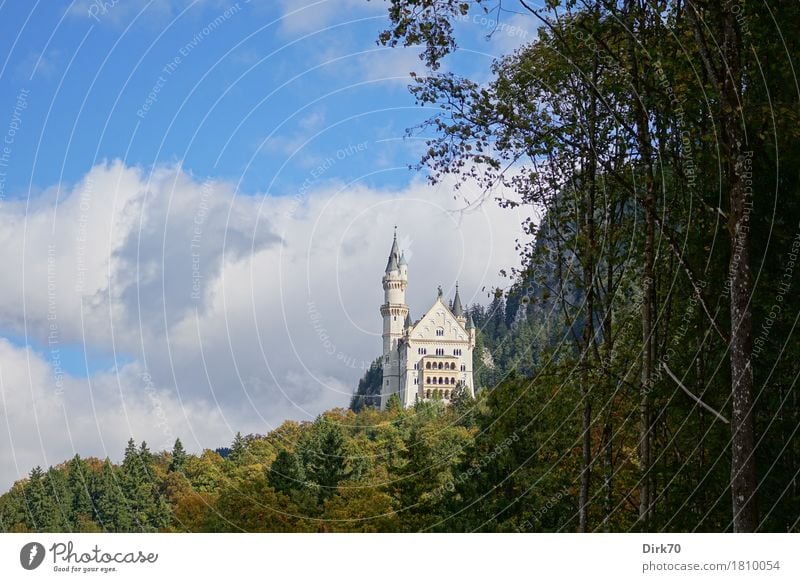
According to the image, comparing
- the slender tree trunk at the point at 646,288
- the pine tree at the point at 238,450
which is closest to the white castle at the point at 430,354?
the pine tree at the point at 238,450

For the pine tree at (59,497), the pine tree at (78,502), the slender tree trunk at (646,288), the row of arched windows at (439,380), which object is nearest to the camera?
the slender tree trunk at (646,288)

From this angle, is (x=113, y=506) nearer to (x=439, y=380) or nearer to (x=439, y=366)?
(x=439, y=380)

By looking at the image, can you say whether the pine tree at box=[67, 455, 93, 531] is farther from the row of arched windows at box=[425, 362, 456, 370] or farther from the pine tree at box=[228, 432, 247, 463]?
the row of arched windows at box=[425, 362, 456, 370]

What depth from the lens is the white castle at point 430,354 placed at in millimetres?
151250

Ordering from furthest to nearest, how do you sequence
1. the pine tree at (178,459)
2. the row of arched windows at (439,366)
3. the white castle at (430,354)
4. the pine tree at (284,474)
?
the row of arched windows at (439,366)
the white castle at (430,354)
the pine tree at (178,459)
the pine tree at (284,474)

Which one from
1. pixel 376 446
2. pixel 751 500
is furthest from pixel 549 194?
pixel 376 446

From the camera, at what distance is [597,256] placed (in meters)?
17.1

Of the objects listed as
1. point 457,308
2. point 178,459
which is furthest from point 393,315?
point 178,459

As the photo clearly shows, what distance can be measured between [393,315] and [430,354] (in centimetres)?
2107

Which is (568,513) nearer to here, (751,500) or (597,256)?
(597,256)

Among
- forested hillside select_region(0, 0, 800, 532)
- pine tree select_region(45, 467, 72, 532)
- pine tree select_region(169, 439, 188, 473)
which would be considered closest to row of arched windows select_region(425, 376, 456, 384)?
pine tree select_region(169, 439, 188, 473)

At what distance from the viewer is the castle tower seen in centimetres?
16988

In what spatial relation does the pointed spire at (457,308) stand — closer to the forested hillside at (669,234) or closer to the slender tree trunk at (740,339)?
the forested hillside at (669,234)
